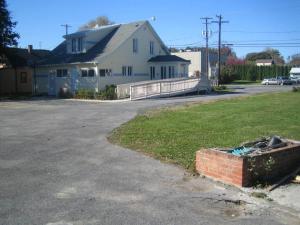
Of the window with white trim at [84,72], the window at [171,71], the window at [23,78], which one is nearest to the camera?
the window with white trim at [84,72]

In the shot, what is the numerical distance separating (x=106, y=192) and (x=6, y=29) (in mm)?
32116

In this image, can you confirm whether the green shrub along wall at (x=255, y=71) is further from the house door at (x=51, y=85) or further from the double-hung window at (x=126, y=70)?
the house door at (x=51, y=85)

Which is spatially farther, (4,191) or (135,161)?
(135,161)

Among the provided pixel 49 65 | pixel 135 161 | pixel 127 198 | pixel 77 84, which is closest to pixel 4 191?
pixel 127 198

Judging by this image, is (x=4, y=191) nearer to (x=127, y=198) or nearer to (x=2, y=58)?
(x=127, y=198)

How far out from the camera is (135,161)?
32.0 feet

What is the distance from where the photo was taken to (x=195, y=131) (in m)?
13.3

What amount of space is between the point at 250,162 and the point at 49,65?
33.8 metres

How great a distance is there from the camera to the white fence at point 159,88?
31.0m

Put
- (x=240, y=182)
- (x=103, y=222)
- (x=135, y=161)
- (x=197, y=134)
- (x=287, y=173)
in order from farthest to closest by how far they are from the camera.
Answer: (x=197, y=134), (x=135, y=161), (x=287, y=173), (x=240, y=182), (x=103, y=222)

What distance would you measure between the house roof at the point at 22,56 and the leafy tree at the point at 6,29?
0.96 meters

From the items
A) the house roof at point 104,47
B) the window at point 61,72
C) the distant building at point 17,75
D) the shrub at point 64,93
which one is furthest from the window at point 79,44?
the shrub at point 64,93

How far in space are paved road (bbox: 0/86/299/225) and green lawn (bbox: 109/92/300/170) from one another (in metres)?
0.70

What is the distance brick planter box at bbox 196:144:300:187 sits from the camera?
25.0 feet
